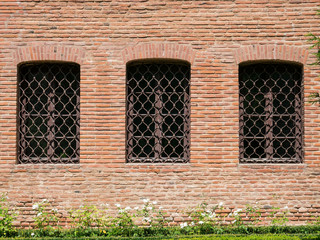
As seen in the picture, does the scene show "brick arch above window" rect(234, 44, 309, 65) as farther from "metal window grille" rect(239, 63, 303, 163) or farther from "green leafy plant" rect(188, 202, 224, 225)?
"green leafy plant" rect(188, 202, 224, 225)

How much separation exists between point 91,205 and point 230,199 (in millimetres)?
2620

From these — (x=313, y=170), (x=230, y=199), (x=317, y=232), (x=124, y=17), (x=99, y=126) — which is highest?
(x=124, y=17)

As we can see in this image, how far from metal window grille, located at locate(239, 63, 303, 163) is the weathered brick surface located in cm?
21

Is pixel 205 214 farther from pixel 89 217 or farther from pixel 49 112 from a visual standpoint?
pixel 49 112

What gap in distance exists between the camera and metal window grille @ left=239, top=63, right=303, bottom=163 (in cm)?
631

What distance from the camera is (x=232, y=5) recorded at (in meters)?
6.23

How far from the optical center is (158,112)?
20.9 feet

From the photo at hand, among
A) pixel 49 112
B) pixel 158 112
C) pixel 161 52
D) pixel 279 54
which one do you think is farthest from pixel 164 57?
pixel 49 112

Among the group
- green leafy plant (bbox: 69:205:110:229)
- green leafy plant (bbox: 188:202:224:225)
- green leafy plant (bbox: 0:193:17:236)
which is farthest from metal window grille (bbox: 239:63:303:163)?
green leafy plant (bbox: 0:193:17:236)

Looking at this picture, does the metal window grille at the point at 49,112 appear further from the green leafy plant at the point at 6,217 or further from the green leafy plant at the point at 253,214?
the green leafy plant at the point at 253,214

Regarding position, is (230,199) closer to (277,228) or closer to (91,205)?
(277,228)

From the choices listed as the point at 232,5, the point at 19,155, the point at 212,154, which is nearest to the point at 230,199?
the point at 212,154

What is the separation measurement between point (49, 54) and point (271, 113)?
14.6ft

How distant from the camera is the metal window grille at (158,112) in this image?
6.32m
